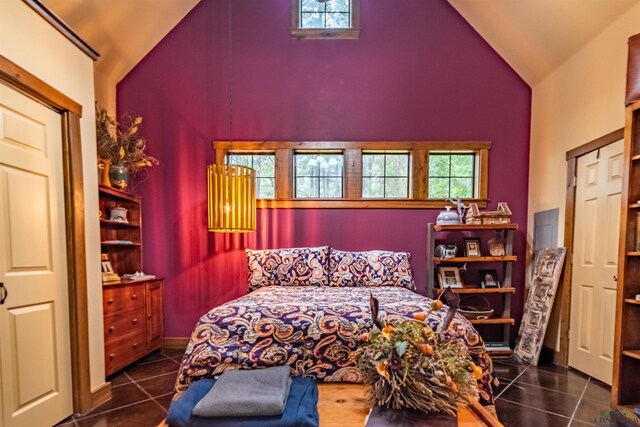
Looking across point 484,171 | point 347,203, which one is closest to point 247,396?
point 347,203

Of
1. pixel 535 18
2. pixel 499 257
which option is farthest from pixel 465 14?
pixel 499 257

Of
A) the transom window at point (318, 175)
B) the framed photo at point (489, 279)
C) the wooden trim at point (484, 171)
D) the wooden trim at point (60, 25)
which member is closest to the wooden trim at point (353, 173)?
the transom window at point (318, 175)

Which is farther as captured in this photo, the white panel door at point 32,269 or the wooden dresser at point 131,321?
the wooden dresser at point 131,321

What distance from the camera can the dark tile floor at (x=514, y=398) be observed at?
1938 mm

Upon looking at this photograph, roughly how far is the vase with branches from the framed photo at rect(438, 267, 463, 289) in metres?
3.33

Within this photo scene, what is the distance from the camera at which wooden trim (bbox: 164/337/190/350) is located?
129 inches

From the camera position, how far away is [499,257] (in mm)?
2998

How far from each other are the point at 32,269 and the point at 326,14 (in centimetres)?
365

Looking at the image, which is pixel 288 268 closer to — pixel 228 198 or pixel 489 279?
pixel 228 198

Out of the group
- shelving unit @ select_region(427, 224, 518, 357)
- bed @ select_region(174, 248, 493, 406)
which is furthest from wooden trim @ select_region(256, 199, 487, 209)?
bed @ select_region(174, 248, 493, 406)

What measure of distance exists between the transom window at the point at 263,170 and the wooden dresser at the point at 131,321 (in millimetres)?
1527

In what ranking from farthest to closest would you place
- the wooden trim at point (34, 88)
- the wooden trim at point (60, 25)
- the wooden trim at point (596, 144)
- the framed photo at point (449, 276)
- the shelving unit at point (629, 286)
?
the framed photo at point (449, 276)
the wooden trim at point (596, 144)
the shelving unit at point (629, 286)
the wooden trim at point (60, 25)
the wooden trim at point (34, 88)

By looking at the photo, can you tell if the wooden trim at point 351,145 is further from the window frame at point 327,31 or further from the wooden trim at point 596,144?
the window frame at point 327,31

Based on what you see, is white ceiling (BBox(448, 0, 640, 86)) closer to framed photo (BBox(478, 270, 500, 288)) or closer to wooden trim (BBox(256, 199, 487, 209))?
wooden trim (BBox(256, 199, 487, 209))
